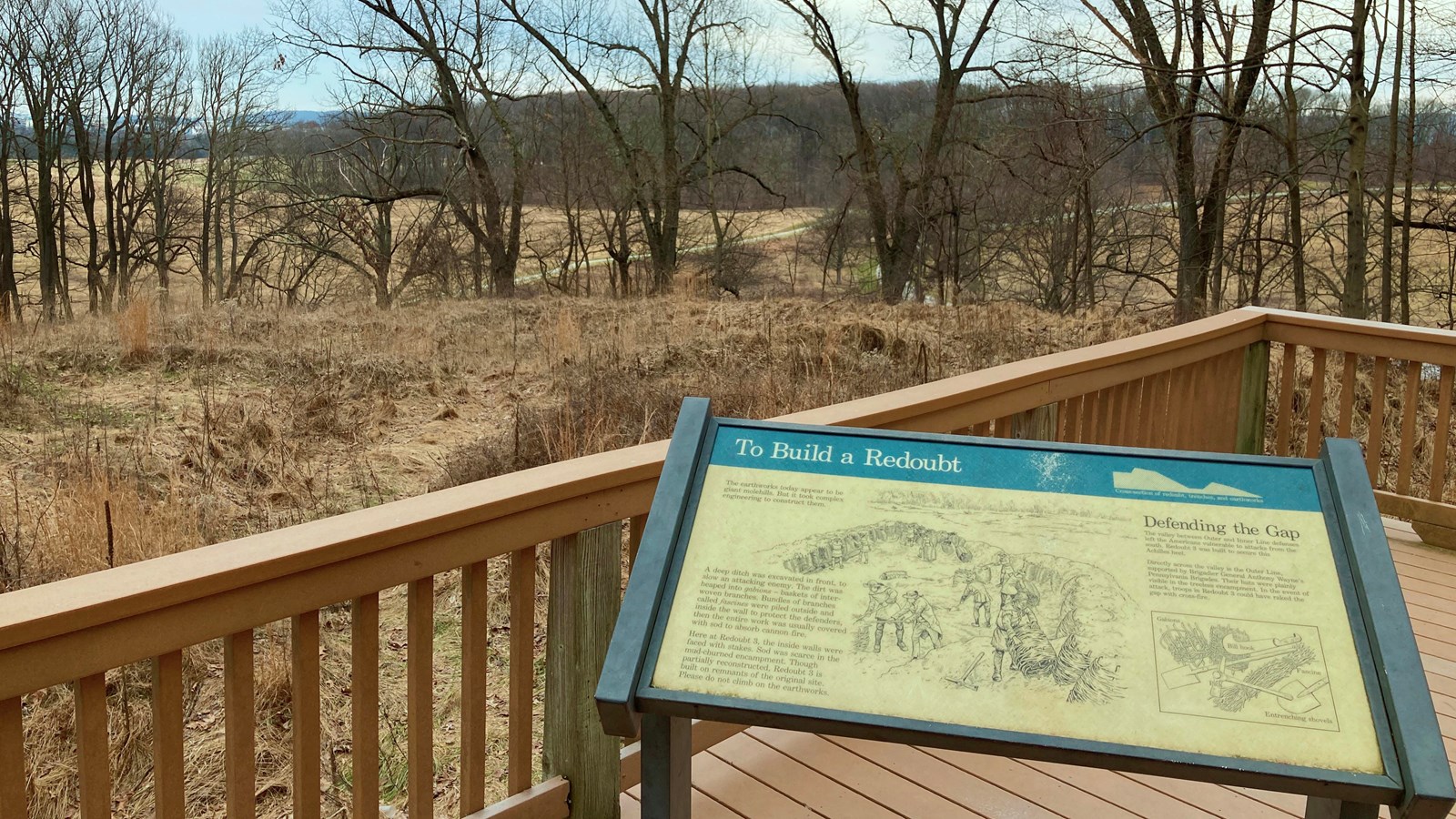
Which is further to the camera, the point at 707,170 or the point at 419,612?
the point at 707,170

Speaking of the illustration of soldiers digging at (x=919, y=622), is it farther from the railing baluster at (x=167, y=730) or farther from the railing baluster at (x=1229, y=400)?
the railing baluster at (x=1229, y=400)

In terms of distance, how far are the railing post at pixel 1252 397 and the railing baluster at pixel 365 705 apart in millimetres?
3970

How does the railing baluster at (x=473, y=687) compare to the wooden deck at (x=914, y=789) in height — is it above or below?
above

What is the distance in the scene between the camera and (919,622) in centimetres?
169

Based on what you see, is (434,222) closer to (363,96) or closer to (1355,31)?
(363,96)

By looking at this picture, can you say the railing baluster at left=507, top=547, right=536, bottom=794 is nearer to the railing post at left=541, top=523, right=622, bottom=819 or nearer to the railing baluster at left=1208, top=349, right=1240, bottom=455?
the railing post at left=541, top=523, right=622, bottom=819

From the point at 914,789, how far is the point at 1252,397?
2979 millimetres

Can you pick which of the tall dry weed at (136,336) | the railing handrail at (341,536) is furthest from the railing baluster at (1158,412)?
the tall dry weed at (136,336)

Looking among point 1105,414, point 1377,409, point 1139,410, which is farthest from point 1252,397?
point 1105,414

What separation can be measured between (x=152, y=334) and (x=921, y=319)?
22.7 ft

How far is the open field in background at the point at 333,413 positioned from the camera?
11.8ft

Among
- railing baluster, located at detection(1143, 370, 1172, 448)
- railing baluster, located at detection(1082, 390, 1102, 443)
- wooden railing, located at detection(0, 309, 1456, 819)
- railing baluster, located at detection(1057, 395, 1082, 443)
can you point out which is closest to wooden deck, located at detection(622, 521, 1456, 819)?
wooden railing, located at detection(0, 309, 1456, 819)

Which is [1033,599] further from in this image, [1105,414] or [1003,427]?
[1105,414]

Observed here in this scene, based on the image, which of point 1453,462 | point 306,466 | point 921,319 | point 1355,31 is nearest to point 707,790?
point 306,466
